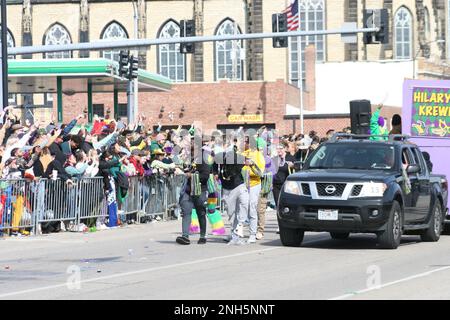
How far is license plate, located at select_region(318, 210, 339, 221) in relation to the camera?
65.5ft

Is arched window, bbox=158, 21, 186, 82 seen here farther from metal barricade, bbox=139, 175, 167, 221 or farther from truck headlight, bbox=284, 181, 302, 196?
truck headlight, bbox=284, 181, 302, 196

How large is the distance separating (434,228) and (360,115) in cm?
829

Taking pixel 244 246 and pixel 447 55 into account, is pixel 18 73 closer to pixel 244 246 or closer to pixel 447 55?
pixel 244 246

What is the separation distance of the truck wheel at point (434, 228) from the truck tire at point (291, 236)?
8.20 feet

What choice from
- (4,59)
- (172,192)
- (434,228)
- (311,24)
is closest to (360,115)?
(172,192)

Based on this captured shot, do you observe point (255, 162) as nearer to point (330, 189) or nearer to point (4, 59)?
point (330, 189)

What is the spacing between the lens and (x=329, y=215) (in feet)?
65.6

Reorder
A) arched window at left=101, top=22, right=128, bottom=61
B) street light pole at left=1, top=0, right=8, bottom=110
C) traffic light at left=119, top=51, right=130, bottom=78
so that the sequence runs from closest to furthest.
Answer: street light pole at left=1, top=0, right=8, bottom=110 < traffic light at left=119, top=51, right=130, bottom=78 < arched window at left=101, top=22, right=128, bottom=61

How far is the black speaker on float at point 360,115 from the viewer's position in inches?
1172

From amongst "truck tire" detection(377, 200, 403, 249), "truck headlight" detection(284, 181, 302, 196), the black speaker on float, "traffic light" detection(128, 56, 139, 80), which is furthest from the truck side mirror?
"traffic light" detection(128, 56, 139, 80)

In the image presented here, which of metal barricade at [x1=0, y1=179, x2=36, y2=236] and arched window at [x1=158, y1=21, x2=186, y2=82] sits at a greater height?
arched window at [x1=158, y1=21, x2=186, y2=82]

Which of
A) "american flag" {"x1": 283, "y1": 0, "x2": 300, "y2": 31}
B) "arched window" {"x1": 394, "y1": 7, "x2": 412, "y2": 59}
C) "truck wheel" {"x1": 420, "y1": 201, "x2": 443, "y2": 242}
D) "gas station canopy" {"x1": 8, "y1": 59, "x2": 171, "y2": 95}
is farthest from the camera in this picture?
"arched window" {"x1": 394, "y1": 7, "x2": 412, "y2": 59}

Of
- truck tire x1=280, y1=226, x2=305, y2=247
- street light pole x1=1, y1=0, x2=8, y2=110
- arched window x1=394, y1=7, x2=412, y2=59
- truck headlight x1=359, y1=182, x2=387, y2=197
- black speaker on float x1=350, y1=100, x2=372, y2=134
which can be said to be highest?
arched window x1=394, y1=7, x2=412, y2=59
